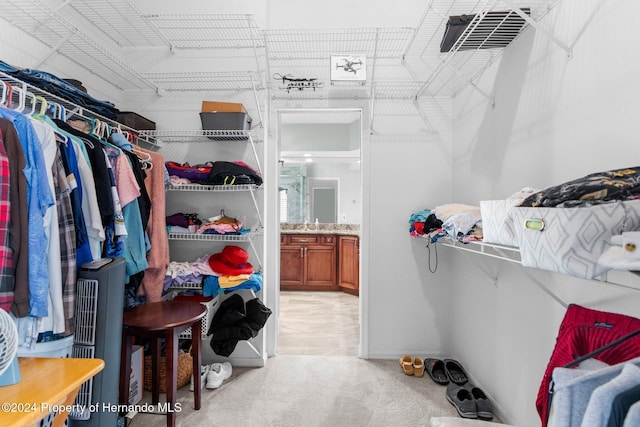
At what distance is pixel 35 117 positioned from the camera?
1258mm

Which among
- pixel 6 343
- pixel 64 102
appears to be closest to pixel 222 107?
pixel 64 102

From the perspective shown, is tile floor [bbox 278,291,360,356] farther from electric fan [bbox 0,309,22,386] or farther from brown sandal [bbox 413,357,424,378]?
electric fan [bbox 0,309,22,386]

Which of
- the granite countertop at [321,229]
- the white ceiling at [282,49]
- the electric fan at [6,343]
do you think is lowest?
the electric fan at [6,343]

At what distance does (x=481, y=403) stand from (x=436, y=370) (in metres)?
0.42

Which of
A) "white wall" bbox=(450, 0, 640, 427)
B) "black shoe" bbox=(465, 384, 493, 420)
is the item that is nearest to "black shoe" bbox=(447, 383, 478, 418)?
"black shoe" bbox=(465, 384, 493, 420)

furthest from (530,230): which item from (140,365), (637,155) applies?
(140,365)

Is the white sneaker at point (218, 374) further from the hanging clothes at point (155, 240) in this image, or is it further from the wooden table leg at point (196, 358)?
the hanging clothes at point (155, 240)

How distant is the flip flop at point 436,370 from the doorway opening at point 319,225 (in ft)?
2.46

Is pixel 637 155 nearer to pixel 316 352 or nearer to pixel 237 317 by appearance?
pixel 237 317

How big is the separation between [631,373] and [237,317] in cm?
195

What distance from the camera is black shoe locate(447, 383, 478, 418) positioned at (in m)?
1.74

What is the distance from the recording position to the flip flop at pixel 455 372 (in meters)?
2.09

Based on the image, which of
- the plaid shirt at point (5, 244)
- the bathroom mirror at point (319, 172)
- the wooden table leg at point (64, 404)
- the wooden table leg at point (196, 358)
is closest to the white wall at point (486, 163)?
the wooden table leg at point (196, 358)

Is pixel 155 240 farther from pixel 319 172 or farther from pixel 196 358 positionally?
pixel 319 172
